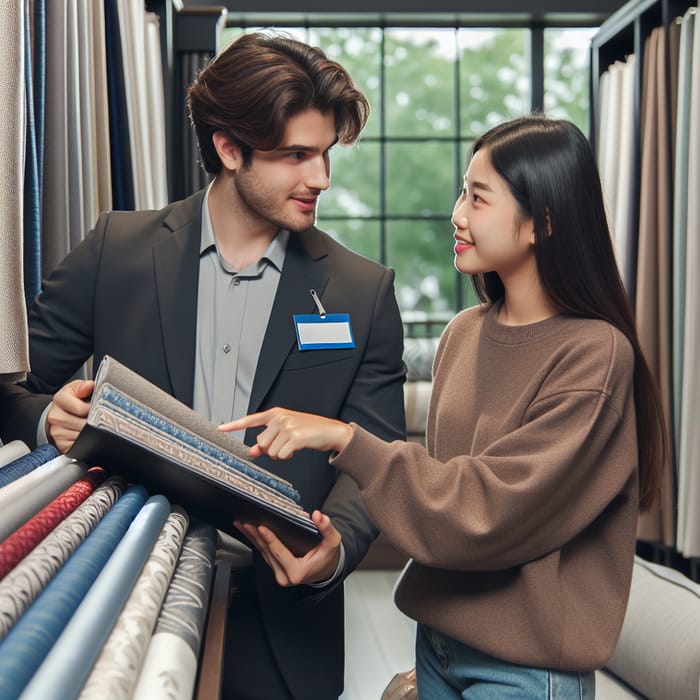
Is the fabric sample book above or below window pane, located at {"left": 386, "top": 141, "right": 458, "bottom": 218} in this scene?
below

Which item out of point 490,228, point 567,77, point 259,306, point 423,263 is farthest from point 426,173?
point 490,228

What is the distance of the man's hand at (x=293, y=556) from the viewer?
1170 mm

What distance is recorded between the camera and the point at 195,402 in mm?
1713

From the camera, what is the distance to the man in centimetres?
160

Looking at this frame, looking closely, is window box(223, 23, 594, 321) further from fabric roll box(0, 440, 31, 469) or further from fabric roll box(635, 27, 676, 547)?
fabric roll box(0, 440, 31, 469)

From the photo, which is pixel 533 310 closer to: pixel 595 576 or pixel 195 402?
pixel 595 576

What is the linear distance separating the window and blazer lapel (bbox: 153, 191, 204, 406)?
3643 mm

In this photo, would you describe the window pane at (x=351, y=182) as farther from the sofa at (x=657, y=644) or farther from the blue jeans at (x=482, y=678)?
the blue jeans at (x=482, y=678)

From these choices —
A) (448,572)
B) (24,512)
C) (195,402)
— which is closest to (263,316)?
(195,402)

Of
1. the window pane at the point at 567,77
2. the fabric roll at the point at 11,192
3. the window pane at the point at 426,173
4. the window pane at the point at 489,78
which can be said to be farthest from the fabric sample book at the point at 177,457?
the window pane at the point at 567,77

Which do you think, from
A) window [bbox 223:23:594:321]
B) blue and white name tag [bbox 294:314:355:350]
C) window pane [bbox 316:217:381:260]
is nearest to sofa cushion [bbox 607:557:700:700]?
blue and white name tag [bbox 294:314:355:350]

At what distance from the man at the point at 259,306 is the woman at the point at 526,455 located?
21 centimetres

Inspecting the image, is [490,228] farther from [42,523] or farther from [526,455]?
[42,523]

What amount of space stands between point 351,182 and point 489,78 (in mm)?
1324
